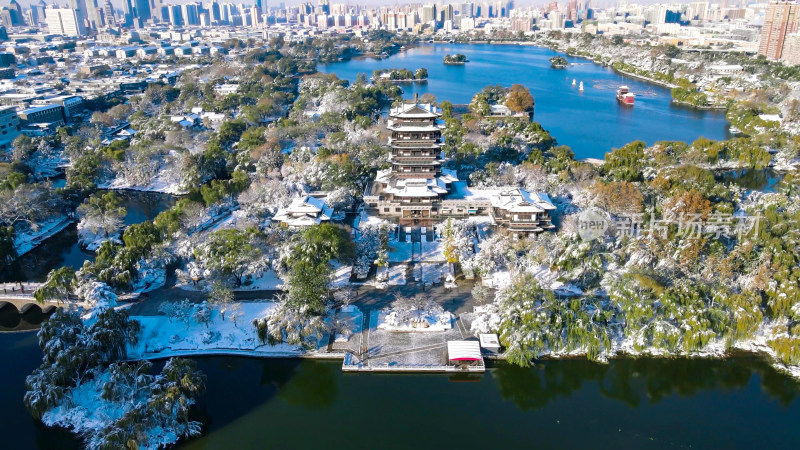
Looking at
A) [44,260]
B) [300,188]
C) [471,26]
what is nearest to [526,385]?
[300,188]

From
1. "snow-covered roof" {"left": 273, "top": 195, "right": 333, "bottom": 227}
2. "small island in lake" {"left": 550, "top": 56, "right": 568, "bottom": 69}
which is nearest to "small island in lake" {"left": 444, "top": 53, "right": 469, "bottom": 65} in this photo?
"small island in lake" {"left": 550, "top": 56, "right": 568, "bottom": 69}

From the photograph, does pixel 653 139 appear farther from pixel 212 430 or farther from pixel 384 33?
pixel 384 33

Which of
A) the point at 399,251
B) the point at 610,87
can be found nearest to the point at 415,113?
the point at 399,251

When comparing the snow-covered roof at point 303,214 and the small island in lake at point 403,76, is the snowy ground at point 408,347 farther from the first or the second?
the small island in lake at point 403,76

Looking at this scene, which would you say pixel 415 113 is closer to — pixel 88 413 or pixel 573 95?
pixel 88 413

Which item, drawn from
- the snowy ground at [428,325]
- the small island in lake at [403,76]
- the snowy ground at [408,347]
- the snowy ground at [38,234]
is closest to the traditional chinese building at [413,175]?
the snowy ground at [428,325]

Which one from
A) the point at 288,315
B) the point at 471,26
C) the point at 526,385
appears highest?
the point at 471,26

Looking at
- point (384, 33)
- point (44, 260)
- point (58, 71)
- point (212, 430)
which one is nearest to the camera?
point (212, 430)
